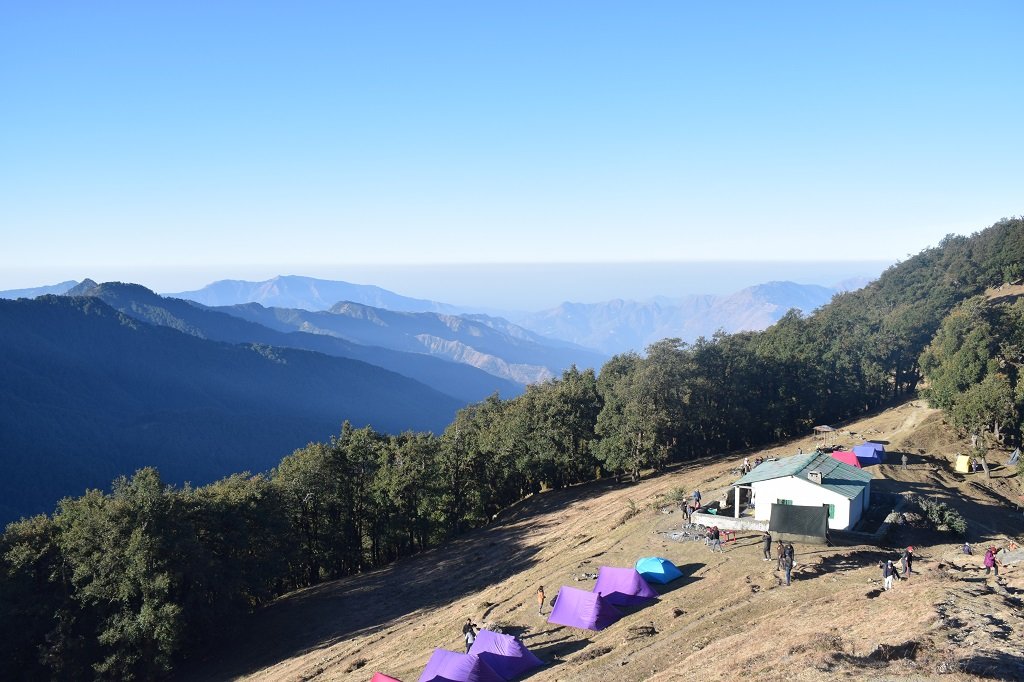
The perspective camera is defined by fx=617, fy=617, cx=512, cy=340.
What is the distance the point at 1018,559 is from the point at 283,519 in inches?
1731

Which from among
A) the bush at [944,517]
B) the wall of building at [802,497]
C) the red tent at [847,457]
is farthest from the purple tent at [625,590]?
the red tent at [847,457]

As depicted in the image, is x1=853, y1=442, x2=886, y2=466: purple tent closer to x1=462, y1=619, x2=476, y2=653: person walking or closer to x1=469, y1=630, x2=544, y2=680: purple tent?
x1=469, y1=630, x2=544, y2=680: purple tent

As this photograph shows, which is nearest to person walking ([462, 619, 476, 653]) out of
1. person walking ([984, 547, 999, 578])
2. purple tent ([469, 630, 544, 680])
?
purple tent ([469, 630, 544, 680])

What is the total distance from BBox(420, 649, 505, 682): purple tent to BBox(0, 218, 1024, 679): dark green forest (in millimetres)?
20811

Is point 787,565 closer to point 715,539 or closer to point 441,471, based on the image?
point 715,539

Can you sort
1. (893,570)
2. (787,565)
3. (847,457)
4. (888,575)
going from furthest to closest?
1. (847,457)
2. (787,565)
3. (893,570)
4. (888,575)

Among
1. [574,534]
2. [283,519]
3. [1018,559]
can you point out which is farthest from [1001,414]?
[283,519]

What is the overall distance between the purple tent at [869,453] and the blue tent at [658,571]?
1028 inches

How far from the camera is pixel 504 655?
23.3 m

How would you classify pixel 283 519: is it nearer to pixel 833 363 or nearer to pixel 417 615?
pixel 417 615

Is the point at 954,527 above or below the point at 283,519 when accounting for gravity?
above

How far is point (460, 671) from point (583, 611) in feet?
21.7

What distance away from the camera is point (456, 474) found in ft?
201

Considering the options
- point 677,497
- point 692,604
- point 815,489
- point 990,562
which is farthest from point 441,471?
point 990,562
